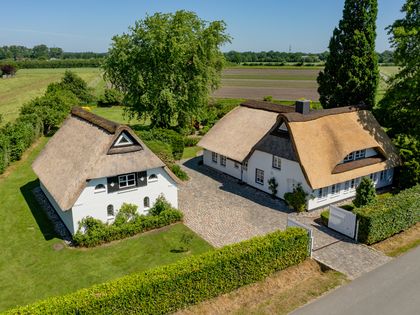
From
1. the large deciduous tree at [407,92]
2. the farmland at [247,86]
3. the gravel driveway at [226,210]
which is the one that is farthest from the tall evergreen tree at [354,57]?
the farmland at [247,86]

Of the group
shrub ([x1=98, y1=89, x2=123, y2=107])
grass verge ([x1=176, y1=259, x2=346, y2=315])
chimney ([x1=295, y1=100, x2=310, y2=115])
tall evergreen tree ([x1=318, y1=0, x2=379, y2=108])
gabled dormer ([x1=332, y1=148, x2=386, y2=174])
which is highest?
tall evergreen tree ([x1=318, y1=0, x2=379, y2=108])

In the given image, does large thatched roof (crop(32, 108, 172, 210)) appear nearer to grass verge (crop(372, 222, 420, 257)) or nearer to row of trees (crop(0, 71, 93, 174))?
row of trees (crop(0, 71, 93, 174))

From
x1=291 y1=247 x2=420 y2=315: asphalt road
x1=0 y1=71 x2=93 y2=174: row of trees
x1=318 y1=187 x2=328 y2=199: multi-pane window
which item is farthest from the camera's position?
x1=0 y1=71 x2=93 y2=174: row of trees

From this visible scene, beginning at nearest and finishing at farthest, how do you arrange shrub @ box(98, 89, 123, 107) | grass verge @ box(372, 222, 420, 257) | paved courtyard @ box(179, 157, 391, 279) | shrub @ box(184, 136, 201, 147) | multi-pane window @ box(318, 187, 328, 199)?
paved courtyard @ box(179, 157, 391, 279)
grass verge @ box(372, 222, 420, 257)
multi-pane window @ box(318, 187, 328, 199)
shrub @ box(184, 136, 201, 147)
shrub @ box(98, 89, 123, 107)

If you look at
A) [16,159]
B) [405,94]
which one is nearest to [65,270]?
[16,159]

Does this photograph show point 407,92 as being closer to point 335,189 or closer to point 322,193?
point 335,189

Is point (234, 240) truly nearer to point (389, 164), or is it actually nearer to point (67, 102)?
point (389, 164)

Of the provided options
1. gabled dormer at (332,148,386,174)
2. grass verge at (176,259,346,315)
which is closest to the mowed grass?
gabled dormer at (332,148,386,174)

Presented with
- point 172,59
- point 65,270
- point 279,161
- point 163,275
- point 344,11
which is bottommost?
point 65,270
